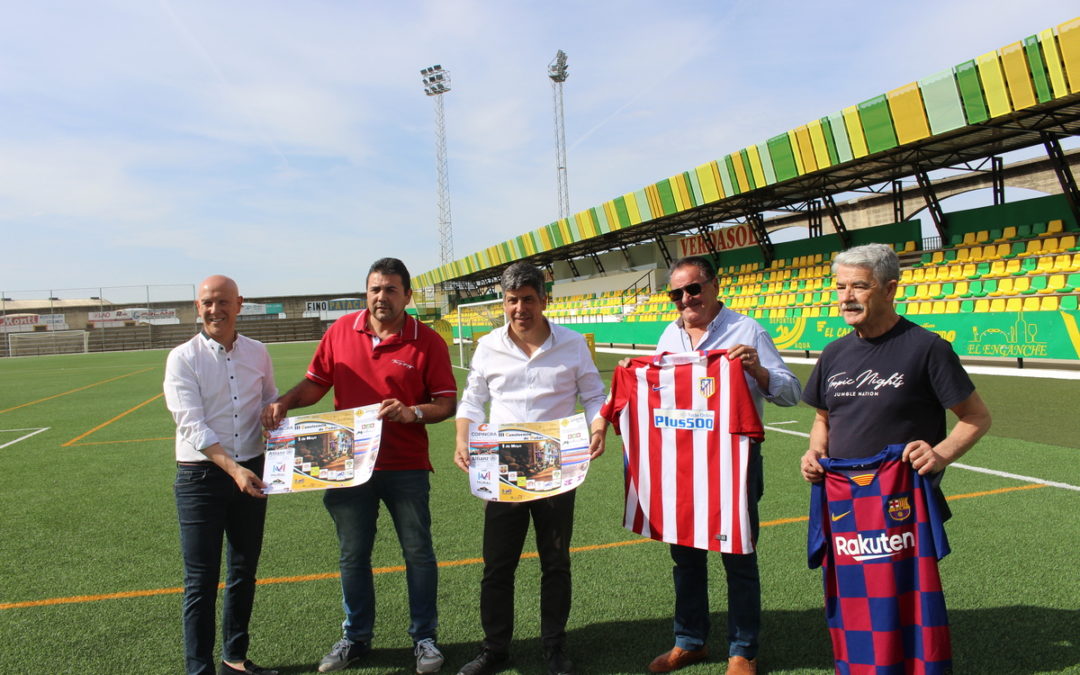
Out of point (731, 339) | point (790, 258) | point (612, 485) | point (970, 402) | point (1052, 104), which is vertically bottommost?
point (612, 485)

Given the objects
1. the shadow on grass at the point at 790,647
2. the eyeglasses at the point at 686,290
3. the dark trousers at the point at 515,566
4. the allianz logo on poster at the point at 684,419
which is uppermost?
the eyeglasses at the point at 686,290

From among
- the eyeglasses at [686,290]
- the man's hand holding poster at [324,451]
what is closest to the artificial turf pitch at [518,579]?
the man's hand holding poster at [324,451]

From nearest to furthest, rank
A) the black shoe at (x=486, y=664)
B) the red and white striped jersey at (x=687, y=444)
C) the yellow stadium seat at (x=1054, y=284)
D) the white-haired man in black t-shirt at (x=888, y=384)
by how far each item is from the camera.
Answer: the white-haired man in black t-shirt at (x=888, y=384) → the red and white striped jersey at (x=687, y=444) → the black shoe at (x=486, y=664) → the yellow stadium seat at (x=1054, y=284)

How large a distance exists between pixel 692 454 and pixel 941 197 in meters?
29.8

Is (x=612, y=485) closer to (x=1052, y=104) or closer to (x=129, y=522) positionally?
(x=129, y=522)

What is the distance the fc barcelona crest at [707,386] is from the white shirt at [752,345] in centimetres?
14

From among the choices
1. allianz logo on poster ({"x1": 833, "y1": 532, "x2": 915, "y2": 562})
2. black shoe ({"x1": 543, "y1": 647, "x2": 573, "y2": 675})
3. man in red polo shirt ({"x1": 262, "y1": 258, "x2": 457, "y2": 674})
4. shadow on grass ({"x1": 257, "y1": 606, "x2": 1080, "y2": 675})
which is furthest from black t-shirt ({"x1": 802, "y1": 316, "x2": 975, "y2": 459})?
man in red polo shirt ({"x1": 262, "y1": 258, "x2": 457, "y2": 674})

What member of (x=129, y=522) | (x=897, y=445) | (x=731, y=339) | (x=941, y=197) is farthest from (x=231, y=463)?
(x=941, y=197)

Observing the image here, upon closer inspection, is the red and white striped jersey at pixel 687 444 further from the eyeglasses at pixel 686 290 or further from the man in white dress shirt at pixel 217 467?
the man in white dress shirt at pixel 217 467

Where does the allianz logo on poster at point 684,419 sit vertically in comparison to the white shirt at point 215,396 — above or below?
below

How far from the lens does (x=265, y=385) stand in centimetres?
296

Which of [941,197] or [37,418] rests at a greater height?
[941,197]

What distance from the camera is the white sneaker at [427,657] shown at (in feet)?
9.15

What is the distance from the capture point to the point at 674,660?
2764 mm
